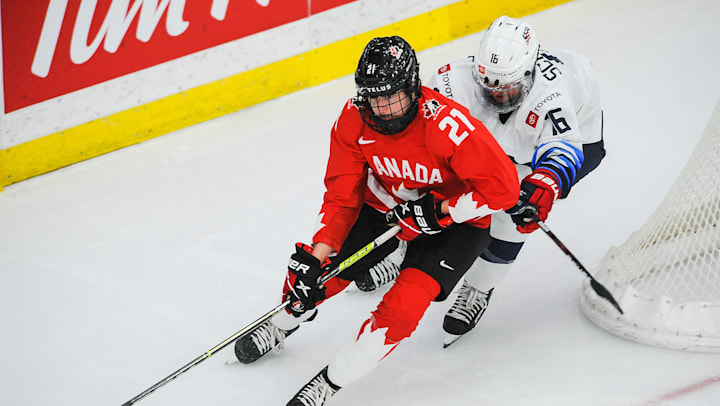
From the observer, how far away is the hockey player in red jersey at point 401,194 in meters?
2.29

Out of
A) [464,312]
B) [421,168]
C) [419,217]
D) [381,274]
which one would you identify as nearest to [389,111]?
[421,168]

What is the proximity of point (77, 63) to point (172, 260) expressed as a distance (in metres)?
1.35

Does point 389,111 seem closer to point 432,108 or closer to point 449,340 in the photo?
point 432,108

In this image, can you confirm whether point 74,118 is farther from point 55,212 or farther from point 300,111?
point 300,111

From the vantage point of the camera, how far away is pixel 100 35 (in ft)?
13.5

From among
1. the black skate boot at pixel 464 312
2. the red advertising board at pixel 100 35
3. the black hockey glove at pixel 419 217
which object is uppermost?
the red advertising board at pixel 100 35

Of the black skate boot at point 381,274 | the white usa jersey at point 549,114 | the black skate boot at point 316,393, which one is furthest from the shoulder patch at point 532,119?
the black skate boot at point 316,393

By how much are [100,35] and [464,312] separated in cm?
250

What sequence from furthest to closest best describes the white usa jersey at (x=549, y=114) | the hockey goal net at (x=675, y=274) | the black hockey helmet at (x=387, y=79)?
the white usa jersey at (x=549, y=114) < the hockey goal net at (x=675, y=274) < the black hockey helmet at (x=387, y=79)

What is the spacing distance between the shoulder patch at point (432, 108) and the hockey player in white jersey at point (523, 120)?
1.38 feet

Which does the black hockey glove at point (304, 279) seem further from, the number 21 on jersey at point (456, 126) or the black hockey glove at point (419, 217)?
the number 21 on jersey at point (456, 126)

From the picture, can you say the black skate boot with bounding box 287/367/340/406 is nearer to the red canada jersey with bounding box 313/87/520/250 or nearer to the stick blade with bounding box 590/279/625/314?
the red canada jersey with bounding box 313/87/520/250

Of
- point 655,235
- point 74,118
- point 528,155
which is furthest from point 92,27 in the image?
point 655,235

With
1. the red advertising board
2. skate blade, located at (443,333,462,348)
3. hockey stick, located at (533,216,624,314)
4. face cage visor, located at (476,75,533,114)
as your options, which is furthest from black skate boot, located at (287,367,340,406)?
the red advertising board
